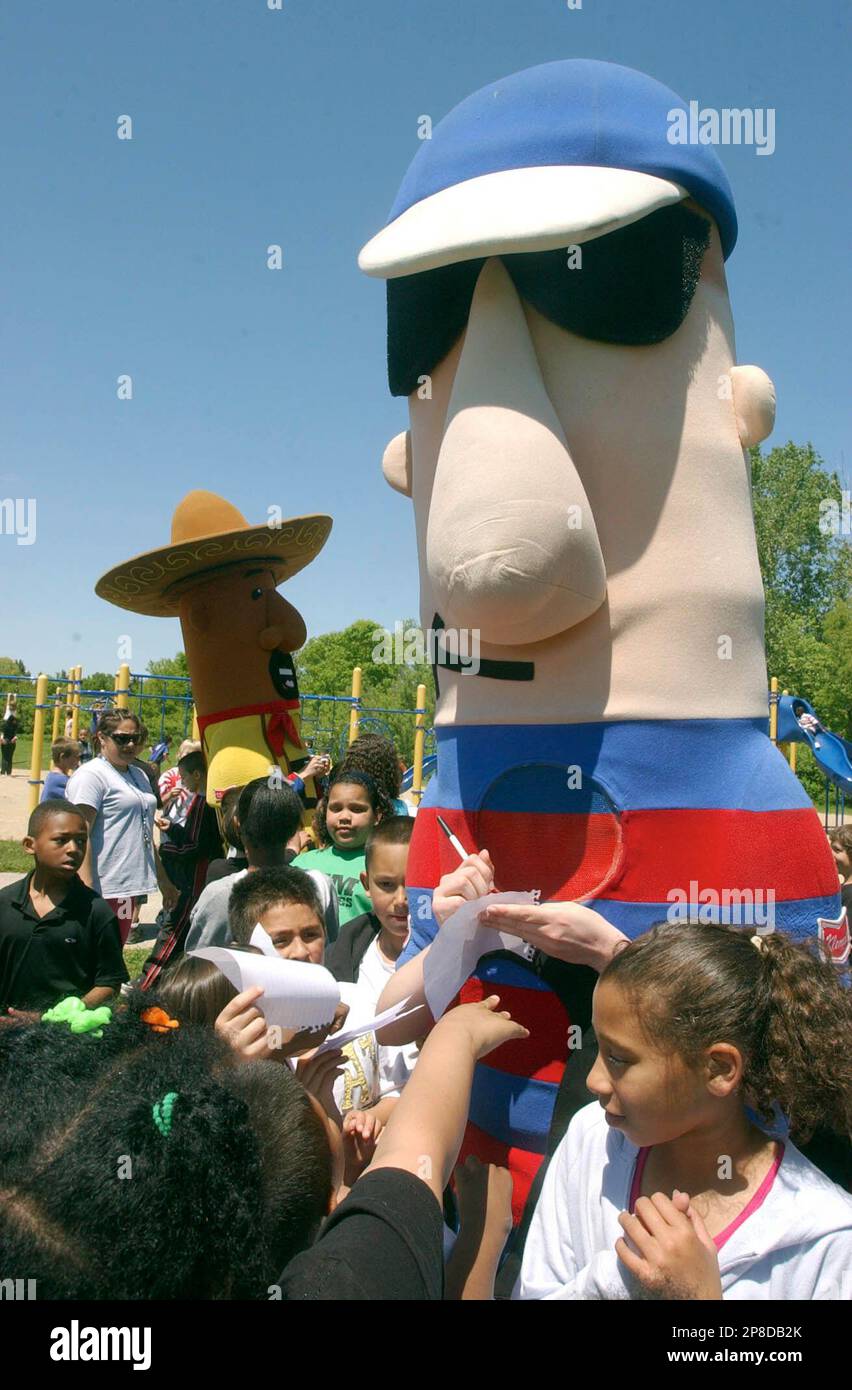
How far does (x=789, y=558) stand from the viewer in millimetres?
28094

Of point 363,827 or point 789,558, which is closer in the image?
point 363,827

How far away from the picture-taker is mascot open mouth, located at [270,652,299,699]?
6.07m

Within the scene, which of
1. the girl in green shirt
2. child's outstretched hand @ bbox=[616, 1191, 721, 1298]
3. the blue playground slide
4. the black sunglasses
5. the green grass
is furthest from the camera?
the blue playground slide

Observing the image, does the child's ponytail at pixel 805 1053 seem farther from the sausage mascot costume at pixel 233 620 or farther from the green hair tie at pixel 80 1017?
the sausage mascot costume at pixel 233 620

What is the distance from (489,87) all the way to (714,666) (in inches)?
57.1

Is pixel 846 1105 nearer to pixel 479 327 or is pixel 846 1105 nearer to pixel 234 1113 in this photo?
pixel 234 1113

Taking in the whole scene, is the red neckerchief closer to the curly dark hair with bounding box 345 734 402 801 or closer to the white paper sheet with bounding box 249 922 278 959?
the curly dark hair with bounding box 345 734 402 801

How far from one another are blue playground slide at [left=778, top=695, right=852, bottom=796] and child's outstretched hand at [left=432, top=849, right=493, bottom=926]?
8.90m

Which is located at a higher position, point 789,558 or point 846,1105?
point 789,558

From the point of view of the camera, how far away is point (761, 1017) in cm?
147

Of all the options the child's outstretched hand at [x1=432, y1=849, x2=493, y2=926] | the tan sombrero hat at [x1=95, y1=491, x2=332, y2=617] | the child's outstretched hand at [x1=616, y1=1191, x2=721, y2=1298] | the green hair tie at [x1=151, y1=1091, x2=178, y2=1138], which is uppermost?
the tan sombrero hat at [x1=95, y1=491, x2=332, y2=617]

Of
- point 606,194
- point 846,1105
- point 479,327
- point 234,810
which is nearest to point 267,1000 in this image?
point 846,1105

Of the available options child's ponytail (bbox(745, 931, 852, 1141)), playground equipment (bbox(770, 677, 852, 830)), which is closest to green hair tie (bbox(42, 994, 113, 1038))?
child's ponytail (bbox(745, 931, 852, 1141))

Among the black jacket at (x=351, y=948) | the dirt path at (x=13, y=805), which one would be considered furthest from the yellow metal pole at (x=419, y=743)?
the black jacket at (x=351, y=948)
